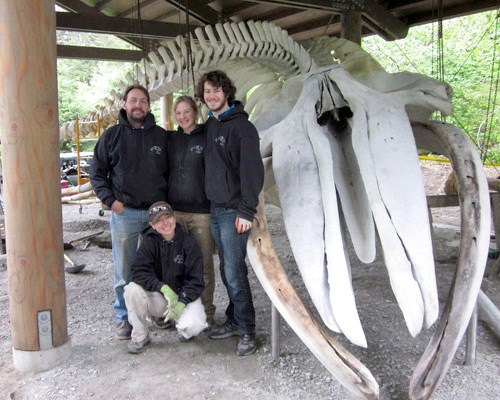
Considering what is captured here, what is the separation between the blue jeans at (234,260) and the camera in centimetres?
331

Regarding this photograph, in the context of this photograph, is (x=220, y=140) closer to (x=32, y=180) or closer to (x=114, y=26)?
(x=32, y=180)

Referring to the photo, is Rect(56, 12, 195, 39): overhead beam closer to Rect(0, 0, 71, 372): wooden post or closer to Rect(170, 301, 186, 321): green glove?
Rect(0, 0, 71, 372): wooden post

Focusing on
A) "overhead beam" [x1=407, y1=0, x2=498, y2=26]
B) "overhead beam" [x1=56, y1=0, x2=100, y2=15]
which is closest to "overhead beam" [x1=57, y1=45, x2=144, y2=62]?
"overhead beam" [x1=56, y1=0, x2=100, y2=15]

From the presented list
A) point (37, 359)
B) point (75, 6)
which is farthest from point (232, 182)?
Answer: point (75, 6)

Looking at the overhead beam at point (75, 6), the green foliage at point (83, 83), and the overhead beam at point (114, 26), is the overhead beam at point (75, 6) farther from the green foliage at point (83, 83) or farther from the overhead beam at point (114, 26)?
the green foliage at point (83, 83)

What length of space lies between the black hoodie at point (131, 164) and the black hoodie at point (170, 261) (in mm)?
294

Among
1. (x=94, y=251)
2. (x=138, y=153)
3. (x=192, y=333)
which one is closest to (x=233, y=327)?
(x=192, y=333)

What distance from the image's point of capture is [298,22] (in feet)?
29.7

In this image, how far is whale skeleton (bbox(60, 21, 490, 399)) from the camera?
2.36 meters

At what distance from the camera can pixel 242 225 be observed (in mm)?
3072

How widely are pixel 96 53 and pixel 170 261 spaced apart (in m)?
6.87

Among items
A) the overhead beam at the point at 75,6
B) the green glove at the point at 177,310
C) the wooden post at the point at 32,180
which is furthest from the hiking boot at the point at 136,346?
the overhead beam at the point at 75,6

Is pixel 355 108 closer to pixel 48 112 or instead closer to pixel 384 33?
pixel 48 112

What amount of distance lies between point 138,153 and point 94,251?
3206mm
